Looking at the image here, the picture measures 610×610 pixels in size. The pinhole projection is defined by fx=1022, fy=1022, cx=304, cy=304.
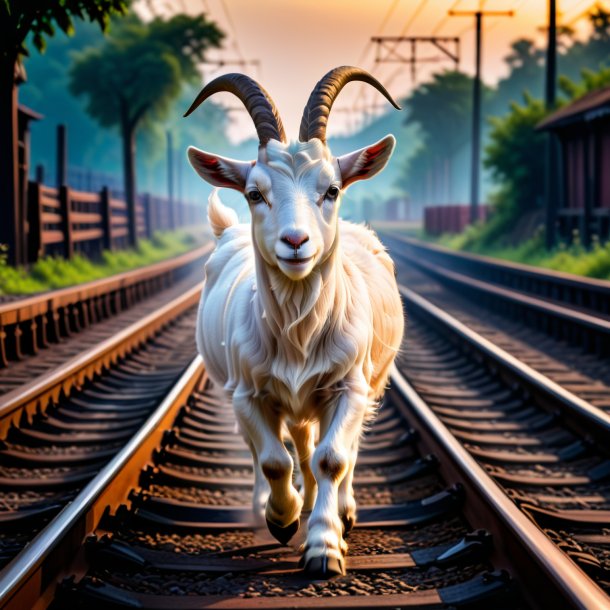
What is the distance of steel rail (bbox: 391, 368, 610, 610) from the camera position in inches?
134

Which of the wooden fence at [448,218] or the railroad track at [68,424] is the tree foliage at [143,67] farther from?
the railroad track at [68,424]

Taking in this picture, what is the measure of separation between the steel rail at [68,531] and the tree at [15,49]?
6.21 metres

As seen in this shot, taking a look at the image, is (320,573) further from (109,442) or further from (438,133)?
(438,133)

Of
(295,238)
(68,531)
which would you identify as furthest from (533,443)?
(68,531)

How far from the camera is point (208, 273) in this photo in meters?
6.05

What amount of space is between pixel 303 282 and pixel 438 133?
81706 mm

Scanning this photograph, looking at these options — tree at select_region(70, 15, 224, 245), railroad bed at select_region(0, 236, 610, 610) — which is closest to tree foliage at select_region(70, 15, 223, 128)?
tree at select_region(70, 15, 224, 245)

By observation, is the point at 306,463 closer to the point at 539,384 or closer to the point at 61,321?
the point at 539,384

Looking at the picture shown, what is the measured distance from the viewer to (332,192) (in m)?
→ 4.37

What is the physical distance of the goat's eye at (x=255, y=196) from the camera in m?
4.33

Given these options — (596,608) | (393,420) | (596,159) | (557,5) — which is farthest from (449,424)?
(557,5)

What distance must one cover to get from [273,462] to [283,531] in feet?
1.29

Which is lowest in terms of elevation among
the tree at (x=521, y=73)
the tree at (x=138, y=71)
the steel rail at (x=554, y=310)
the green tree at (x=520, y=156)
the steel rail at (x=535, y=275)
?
the steel rail at (x=554, y=310)

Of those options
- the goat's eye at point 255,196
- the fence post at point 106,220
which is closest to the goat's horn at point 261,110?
the goat's eye at point 255,196
